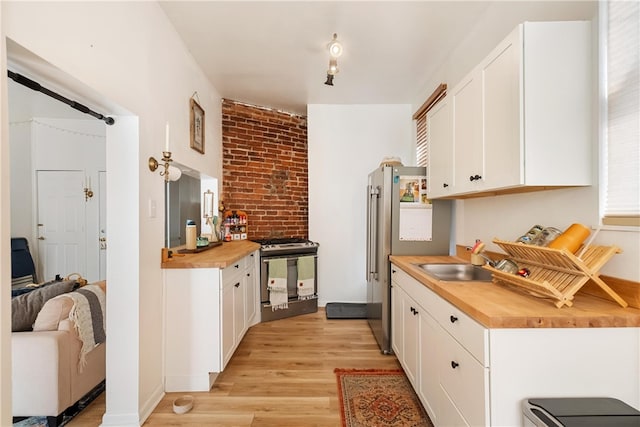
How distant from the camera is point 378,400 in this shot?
1.88 m

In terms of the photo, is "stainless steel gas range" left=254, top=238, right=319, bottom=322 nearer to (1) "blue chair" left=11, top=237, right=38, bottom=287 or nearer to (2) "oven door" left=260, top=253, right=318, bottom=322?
(2) "oven door" left=260, top=253, right=318, bottom=322

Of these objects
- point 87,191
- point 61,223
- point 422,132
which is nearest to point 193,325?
point 422,132

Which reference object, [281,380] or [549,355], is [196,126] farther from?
[549,355]

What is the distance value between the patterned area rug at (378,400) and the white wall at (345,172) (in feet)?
5.26

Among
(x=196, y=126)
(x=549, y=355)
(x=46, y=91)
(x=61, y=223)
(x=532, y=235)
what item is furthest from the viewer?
(x=61, y=223)

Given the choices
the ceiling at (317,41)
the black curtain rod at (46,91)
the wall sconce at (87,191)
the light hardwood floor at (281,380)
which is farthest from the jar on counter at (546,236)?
the wall sconce at (87,191)

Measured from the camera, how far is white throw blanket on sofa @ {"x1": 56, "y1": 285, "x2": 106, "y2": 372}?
1692 mm

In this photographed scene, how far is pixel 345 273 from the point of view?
3.75 meters

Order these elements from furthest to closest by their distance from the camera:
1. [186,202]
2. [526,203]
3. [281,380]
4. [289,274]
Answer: [289,274]
[186,202]
[281,380]
[526,203]

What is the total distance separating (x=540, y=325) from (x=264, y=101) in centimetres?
355

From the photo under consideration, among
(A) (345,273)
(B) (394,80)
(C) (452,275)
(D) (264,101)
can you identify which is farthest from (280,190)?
(C) (452,275)

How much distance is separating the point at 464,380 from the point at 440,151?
1548 millimetres

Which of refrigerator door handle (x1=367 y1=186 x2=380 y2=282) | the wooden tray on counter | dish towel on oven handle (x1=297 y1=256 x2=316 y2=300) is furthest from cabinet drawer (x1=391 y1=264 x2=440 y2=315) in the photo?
the wooden tray on counter

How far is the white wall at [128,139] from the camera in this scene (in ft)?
4.00
